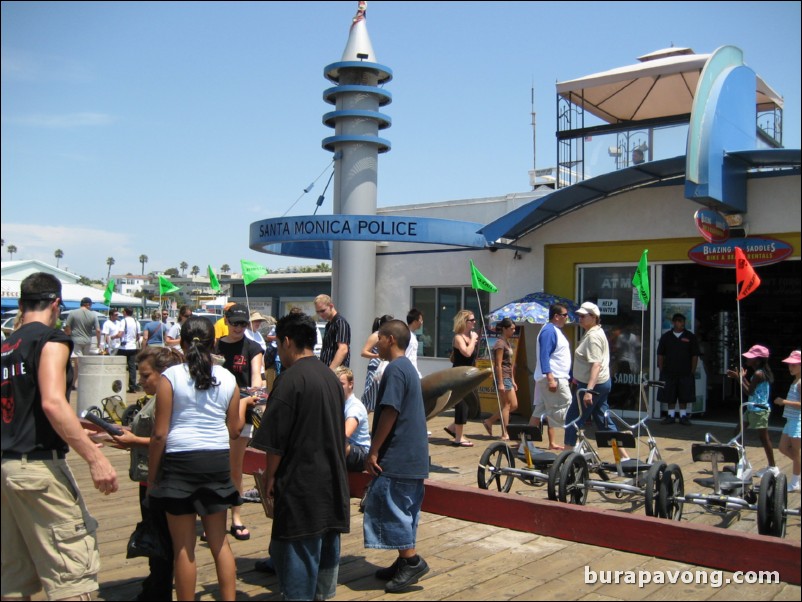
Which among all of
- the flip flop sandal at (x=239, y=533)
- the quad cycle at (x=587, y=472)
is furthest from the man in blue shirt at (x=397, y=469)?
the quad cycle at (x=587, y=472)

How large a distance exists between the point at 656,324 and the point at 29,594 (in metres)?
10.9

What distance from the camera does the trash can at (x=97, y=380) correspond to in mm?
11977

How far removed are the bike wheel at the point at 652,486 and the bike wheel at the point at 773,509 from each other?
2.81 ft

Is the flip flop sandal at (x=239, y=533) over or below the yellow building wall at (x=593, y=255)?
below

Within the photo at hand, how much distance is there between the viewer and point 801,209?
11.2 feet

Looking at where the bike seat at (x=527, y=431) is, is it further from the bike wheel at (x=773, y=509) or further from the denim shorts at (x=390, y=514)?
the denim shorts at (x=390, y=514)

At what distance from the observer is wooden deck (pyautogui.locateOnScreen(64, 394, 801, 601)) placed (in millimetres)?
4859

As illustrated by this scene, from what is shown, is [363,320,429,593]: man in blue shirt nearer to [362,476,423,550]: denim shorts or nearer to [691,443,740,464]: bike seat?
[362,476,423,550]: denim shorts

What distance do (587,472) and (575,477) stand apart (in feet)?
0.48

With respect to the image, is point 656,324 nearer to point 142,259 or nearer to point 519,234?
point 519,234

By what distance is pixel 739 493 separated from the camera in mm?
6340

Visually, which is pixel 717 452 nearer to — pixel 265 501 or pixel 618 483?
pixel 618 483

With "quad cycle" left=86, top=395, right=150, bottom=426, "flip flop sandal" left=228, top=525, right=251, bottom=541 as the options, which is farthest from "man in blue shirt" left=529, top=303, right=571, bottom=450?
"quad cycle" left=86, top=395, right=150, bottom=426

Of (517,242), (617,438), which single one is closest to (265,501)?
(617,438)
